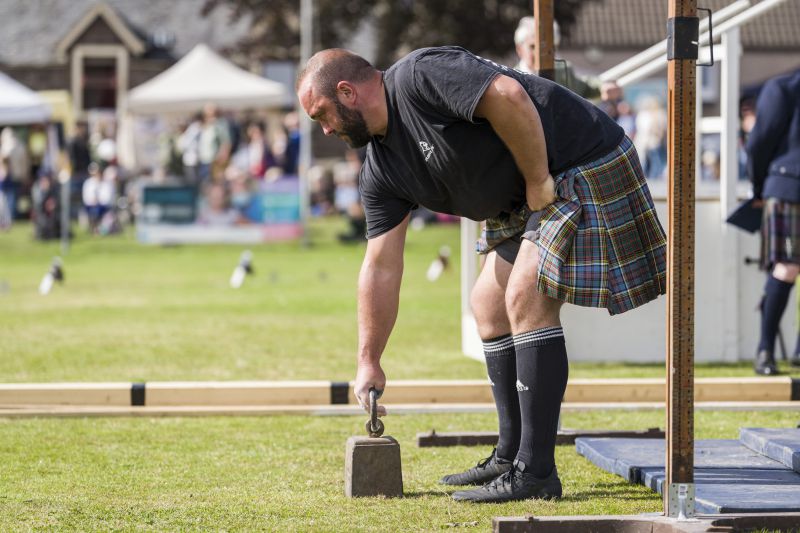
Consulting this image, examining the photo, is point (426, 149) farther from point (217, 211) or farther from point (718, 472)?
point (217, 211)

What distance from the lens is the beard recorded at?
455 centimetres

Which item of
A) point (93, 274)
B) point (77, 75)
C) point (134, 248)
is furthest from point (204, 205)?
point (77, 75)

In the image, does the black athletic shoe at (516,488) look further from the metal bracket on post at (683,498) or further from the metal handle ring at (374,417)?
the metal bracket on post at (683,498)

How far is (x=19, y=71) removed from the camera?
5181cm

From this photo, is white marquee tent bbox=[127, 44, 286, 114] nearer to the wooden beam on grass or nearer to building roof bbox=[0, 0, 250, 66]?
the wooden beam on grass

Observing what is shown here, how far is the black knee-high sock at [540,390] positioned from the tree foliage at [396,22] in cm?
2982

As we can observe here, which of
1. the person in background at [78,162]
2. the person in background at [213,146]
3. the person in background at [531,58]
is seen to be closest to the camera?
the person in background at [531,58]

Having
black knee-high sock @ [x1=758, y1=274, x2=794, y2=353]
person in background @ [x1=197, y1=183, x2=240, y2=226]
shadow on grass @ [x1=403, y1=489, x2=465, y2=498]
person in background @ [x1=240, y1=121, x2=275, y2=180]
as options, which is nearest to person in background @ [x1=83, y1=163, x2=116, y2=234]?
person in background @ [x1=240, y1=121, x2=275, y2=180]

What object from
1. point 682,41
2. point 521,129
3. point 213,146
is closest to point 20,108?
point 213,146

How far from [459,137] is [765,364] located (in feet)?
13.8

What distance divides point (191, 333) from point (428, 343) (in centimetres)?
192

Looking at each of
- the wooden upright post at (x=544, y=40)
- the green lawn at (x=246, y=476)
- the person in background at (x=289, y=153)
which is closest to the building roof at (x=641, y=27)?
the person in background at (x=289, y=153)

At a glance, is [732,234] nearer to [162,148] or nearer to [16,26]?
[162,148]

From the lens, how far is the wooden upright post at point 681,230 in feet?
13.0
